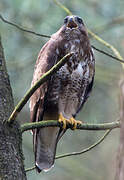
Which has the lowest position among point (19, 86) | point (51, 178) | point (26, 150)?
point (51, 178)

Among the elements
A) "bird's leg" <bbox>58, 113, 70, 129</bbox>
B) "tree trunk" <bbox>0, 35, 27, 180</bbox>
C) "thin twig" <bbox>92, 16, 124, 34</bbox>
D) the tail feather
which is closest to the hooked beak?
"bird's leg" <bbox>58, 113, 70, 129</bbox>

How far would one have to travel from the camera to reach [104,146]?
27.9ft

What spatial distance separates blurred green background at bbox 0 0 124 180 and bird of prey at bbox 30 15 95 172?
6.15ft

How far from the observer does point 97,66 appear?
7.69 metres

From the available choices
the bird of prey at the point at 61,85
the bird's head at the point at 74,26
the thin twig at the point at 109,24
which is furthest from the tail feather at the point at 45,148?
the thin twig at the point at 109,24

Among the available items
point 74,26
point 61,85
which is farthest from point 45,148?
point 74,26

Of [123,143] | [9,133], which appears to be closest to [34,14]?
[9,133]

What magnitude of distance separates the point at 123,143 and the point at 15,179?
106cm

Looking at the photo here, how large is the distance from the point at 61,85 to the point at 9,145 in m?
1.67

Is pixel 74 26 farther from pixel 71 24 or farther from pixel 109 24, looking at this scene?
pixel 109 24

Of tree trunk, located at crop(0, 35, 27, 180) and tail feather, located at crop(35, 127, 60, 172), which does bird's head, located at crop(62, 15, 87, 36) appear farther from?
tree trunk, located at crop(0, 35, 27, 180)

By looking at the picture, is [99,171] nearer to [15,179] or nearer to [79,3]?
[79,3]

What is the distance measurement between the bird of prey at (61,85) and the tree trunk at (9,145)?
4.14ft

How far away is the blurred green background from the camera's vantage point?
6.82m
